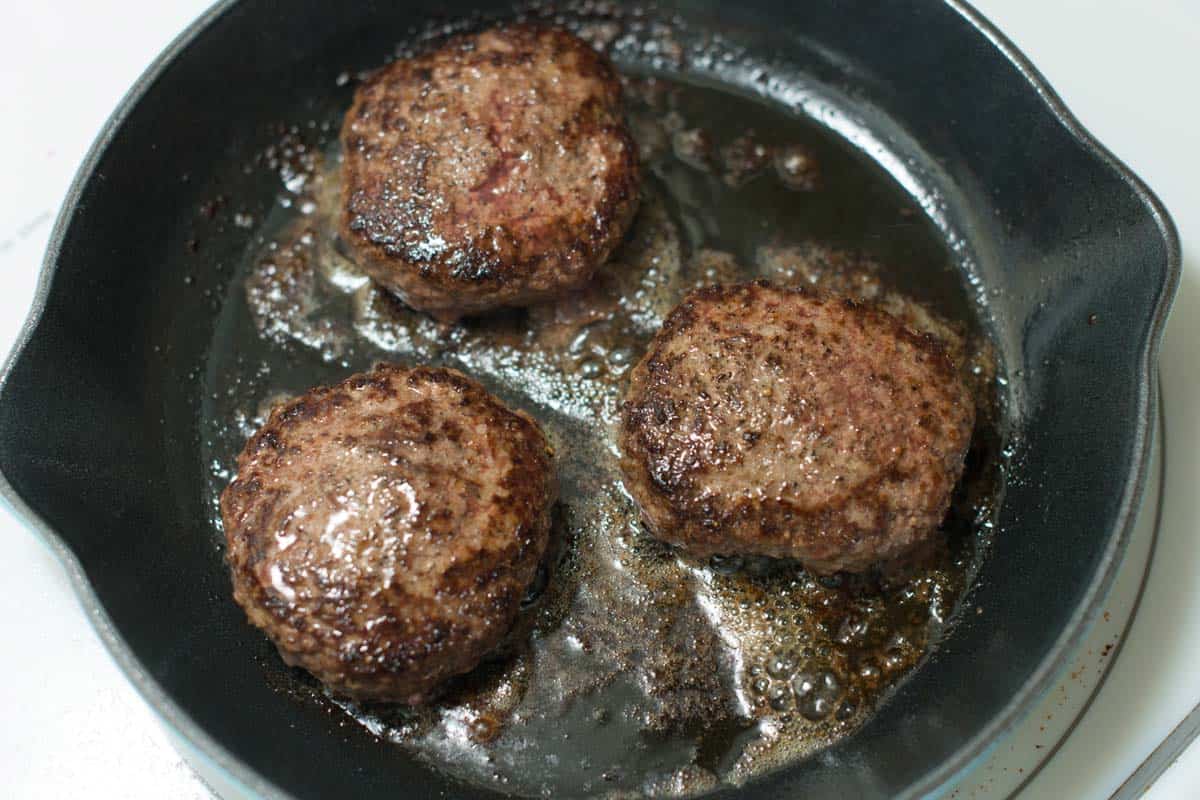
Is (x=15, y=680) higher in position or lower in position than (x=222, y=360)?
lower

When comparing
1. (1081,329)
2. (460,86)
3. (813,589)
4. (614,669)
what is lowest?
(614,669)

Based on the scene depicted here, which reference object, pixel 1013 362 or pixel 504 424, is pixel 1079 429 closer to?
pixel 1013 362

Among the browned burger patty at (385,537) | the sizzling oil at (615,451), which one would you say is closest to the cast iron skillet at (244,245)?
the sizzling oil at (615,451)

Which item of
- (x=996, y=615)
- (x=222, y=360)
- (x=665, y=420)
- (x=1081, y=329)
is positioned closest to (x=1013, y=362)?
(x=1081, y=329)

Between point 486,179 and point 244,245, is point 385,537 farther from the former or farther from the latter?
point 244,245

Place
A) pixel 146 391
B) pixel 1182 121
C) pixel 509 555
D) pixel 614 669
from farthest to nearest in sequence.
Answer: pixel 1182 121, pixel 146 391, pixel 614 669, pixel 509 555

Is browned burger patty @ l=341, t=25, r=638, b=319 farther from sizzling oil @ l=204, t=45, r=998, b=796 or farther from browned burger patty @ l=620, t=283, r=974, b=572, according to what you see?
browned burger patty @ l=620, t=283, r=974, b=572

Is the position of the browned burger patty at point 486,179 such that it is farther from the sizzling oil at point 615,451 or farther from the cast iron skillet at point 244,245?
the cast iron skillet at point 244,245
